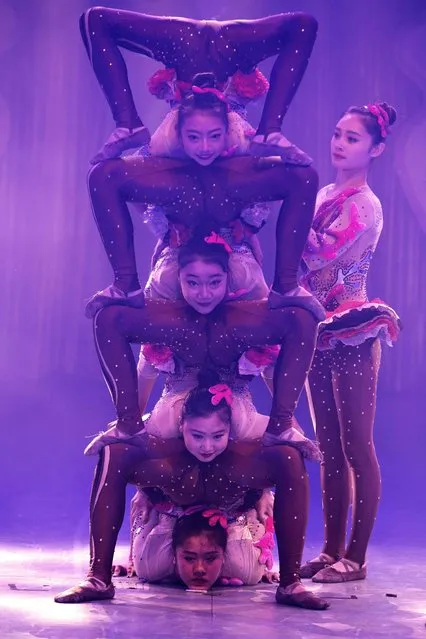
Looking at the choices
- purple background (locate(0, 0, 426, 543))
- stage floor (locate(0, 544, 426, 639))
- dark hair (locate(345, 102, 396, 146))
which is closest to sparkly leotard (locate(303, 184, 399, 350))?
dark hair (locate(345, 102, 396, 146))

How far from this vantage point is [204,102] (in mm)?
3977

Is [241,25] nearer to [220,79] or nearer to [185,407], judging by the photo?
[220,79]

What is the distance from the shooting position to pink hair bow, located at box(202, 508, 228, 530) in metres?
4.11

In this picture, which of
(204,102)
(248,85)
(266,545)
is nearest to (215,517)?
(266,545)

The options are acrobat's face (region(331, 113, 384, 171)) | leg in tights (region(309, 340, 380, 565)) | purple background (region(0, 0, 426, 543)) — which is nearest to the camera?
leg in tights (region(309, 340, 380, 565))

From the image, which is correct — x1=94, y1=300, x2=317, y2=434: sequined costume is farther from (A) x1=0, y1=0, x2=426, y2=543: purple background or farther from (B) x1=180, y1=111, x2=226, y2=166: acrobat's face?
(A) x1=0, y1=0, x2=426, y2=543: purple background

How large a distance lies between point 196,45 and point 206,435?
1389 millimetres

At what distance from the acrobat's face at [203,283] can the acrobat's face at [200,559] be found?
83 centimetres

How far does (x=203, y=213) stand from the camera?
164 inches

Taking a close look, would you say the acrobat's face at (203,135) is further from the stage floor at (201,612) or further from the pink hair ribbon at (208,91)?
the stage floor at (201,612)

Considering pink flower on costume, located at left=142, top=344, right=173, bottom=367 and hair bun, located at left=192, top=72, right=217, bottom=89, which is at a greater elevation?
hair bun, located at left=192, top=72, right=217, bottom=89

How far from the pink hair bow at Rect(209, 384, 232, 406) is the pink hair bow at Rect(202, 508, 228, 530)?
1.42ft

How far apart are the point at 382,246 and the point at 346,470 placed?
8.45ft

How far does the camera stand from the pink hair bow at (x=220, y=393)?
3954 mm
